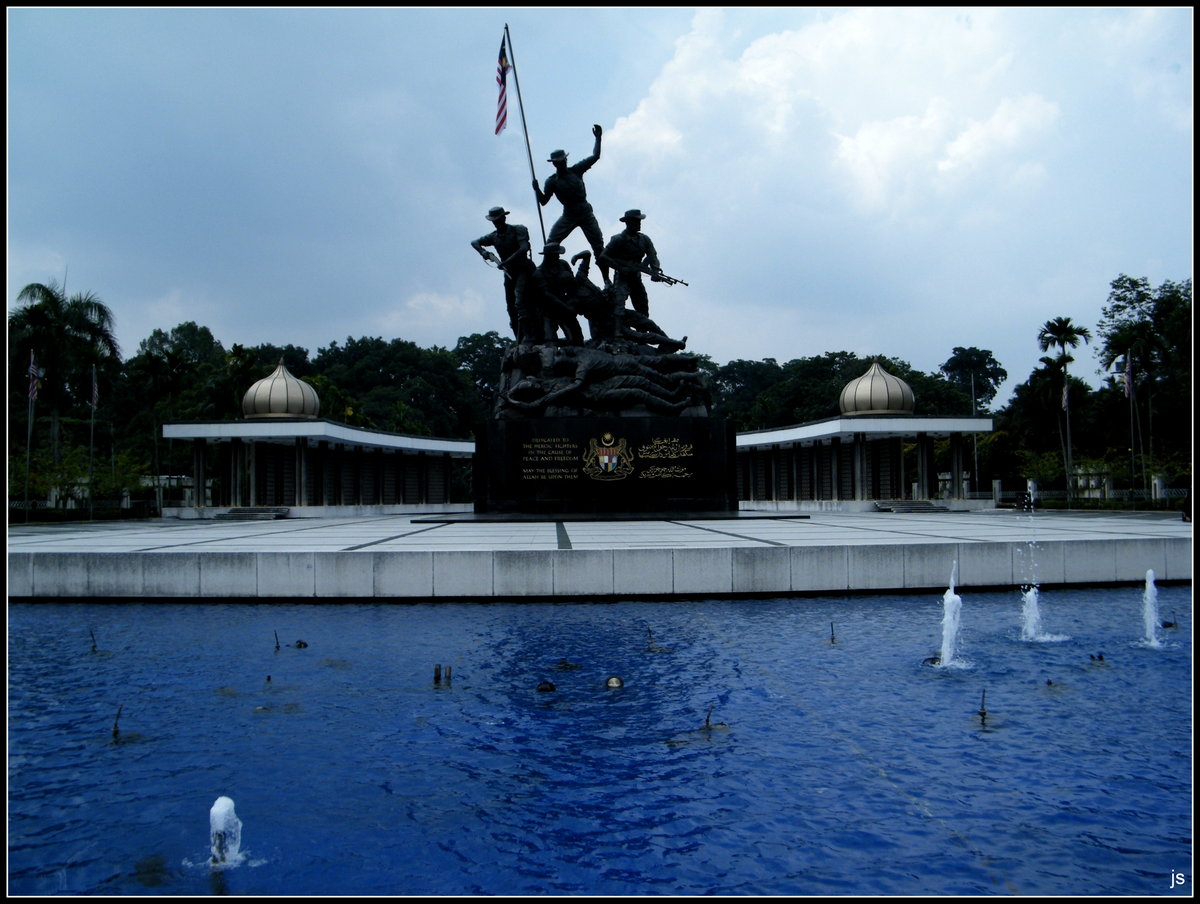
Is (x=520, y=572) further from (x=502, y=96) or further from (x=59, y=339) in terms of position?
(x=59, y=339)

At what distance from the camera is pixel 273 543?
15500mm

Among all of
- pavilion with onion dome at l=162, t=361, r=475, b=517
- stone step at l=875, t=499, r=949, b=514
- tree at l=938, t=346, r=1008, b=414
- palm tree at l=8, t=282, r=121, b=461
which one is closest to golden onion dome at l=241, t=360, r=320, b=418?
pavilion with onion dome at l=162, t=361, r=475, b=517

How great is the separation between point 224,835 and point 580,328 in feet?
68.2

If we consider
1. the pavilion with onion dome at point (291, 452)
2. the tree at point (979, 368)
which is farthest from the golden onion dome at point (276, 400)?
the tree at point (979, 368)

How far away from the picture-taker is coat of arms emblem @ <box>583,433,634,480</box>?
2130 cm

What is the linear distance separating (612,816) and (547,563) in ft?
21.3

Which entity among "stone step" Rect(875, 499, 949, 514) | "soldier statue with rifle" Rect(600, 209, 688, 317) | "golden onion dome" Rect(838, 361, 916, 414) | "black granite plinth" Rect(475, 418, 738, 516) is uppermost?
"soldier statue with rifle" Rect(600, 209, 688, 317)

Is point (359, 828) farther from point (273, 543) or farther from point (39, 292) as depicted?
point (39, 292)

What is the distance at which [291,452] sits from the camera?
37750 millimetres

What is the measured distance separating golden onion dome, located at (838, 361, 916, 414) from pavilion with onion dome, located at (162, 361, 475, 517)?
20028 millimetres

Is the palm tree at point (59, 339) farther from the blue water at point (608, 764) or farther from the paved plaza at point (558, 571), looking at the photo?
the blue water at point (608, 764)

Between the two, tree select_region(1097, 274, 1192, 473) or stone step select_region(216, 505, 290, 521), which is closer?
stone step select_region(216, 505, 290, 521)

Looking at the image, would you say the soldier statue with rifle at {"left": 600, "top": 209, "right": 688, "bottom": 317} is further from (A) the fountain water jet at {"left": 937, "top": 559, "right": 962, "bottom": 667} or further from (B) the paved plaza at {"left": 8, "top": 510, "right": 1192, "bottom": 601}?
(A) the fountain water jet at {"left": 937, "top": 559, "right": 962, "bottom": 667}

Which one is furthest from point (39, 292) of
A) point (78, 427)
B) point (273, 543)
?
point (273, 543)
